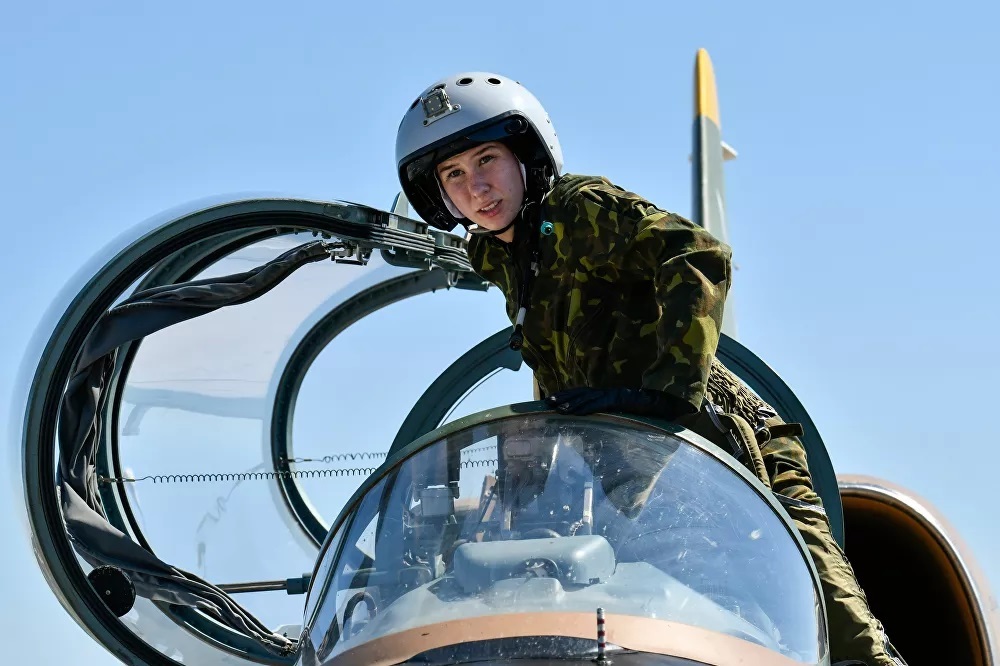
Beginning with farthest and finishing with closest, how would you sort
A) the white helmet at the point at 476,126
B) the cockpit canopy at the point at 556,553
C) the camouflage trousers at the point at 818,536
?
the white helmet at the point at 476,126
the camouflage trousers at the point at 818,536
the cockpit canopy at the point at 556,553

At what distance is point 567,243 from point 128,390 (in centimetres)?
288

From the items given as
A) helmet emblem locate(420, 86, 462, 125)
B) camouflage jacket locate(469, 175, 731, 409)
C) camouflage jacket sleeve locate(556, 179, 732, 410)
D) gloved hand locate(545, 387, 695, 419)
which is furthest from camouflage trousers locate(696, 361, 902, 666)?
helmet emblem locate(420, 86, 462, 125)

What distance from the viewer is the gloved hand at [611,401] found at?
3383 mm

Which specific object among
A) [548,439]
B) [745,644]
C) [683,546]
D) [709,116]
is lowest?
[745,644]

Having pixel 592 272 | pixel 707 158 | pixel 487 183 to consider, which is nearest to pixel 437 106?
pixel 487 183

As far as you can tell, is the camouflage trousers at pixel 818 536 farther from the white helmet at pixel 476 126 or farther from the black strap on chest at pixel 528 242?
the white helmet at pixel 476 126

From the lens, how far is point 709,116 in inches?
429

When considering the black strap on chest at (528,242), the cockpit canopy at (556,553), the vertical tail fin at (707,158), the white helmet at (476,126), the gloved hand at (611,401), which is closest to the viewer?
the cockpit canopy at (556,553)

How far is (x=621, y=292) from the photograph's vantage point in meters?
4.16

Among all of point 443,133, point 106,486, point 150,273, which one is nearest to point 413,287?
point 150,273

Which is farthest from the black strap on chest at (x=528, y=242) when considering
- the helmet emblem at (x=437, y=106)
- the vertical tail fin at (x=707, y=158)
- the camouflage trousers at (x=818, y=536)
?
the vertical tail fin at (x=707, y=158)

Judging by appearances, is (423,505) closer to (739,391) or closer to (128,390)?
(739,391)

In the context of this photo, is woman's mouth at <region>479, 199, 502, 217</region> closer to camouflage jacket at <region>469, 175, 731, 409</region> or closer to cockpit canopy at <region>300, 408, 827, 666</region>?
camouflage jacket at <region>469, 175, 731, 409</region>

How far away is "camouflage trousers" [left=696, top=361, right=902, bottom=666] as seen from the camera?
354 centimetres
